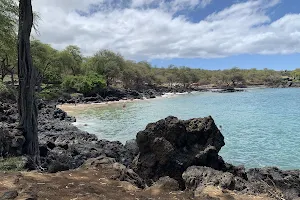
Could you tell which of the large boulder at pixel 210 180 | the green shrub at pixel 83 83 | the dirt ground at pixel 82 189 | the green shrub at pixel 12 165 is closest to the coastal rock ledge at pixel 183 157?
the large boulder at pixel 210 180

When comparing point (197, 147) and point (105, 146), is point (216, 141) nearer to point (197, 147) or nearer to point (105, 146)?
point (197, 147)

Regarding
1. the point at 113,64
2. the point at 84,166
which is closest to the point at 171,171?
the point at 84,166

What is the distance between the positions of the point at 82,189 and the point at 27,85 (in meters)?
6.98

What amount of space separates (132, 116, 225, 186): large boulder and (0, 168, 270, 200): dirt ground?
541 centimetres

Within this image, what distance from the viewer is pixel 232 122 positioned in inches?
1505

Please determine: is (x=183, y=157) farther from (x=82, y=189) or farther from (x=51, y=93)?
(x=51, y=93)

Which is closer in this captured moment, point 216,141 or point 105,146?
point 216,141

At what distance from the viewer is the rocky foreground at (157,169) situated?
741 centimetres

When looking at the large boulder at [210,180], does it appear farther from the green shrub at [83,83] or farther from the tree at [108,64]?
the tree at [108,64]

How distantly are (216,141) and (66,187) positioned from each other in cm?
924

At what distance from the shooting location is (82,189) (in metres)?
7.07

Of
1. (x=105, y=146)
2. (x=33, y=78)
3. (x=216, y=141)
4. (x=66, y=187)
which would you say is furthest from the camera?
(x=105, y=146)

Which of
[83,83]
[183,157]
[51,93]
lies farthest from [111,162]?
[83,83]

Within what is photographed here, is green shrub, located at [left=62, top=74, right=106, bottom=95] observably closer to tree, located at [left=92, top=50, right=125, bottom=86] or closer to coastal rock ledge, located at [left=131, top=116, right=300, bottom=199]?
tree, located at [left=92, top=50, right=125, bottom=86]
